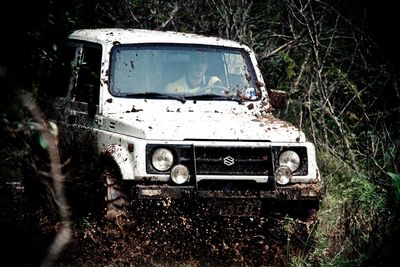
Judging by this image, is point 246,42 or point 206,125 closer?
point 206,125

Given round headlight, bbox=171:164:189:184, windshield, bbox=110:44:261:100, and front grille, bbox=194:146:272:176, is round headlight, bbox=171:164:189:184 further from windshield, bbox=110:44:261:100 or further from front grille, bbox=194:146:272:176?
windshield, bbox=110:44:261:100

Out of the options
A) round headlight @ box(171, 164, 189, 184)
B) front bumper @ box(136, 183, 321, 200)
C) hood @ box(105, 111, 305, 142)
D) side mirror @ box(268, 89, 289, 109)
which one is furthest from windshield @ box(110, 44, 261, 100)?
front bumper @ box(136, 183, 321, 200)

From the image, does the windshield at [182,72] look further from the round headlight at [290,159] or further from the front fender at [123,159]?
the round headlight at [290,159]

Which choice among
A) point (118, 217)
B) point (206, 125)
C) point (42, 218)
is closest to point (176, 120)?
point (206, 125)

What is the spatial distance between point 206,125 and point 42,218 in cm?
161

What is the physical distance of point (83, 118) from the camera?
7023 millimetres

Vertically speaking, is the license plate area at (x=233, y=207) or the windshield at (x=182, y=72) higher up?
the windshield at (x=182, y=72)

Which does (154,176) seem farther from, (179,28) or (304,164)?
(179,28)

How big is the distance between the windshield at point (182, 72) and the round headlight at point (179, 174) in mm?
1079

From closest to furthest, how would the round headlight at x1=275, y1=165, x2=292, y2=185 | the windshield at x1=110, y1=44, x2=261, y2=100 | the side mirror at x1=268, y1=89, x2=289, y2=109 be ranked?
the round headlight at x1=275, y1=165, x2=292, y2=185 → the windshield at x1=110, y1=44, x2=261, y2=100 → the side mirror at x1=268, y1=89, x2=289, y2=109

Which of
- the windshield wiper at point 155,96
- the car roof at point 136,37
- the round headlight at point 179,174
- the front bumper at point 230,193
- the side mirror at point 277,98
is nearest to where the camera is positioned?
the front bumper at point 230,193

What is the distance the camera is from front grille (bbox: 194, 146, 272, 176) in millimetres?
6020

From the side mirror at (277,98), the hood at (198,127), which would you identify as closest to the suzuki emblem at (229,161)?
the hood at (198,127)

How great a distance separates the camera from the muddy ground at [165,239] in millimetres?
5902
